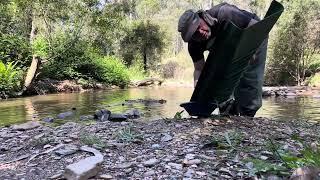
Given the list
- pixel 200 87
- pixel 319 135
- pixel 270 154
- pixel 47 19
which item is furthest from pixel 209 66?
pixel 47 19

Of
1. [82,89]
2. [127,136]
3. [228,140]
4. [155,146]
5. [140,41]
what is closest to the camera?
[228,140]

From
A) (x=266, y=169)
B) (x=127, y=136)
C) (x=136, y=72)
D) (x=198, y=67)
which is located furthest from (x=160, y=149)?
(x=136, y=72)

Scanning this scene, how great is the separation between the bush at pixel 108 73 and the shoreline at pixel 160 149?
2027 cm

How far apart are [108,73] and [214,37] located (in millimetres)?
20910

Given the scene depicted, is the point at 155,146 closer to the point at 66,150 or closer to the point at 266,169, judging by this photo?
the point at 66,150

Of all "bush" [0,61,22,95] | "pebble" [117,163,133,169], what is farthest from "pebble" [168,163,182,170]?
"bush" [0,61,22,95]

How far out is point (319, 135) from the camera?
418 centimetres

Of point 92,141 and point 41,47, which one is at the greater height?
point 41,47

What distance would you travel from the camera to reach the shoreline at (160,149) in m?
2.93

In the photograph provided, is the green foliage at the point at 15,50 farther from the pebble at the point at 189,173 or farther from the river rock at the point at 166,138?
the pebble at the point at 189,173

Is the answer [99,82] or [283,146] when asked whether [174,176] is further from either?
[99,82]

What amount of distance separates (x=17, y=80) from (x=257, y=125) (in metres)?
14.4

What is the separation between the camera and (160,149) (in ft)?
11.2

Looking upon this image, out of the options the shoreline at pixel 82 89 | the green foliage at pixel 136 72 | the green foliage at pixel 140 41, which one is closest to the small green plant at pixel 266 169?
the shoreline at pixel 82 89
